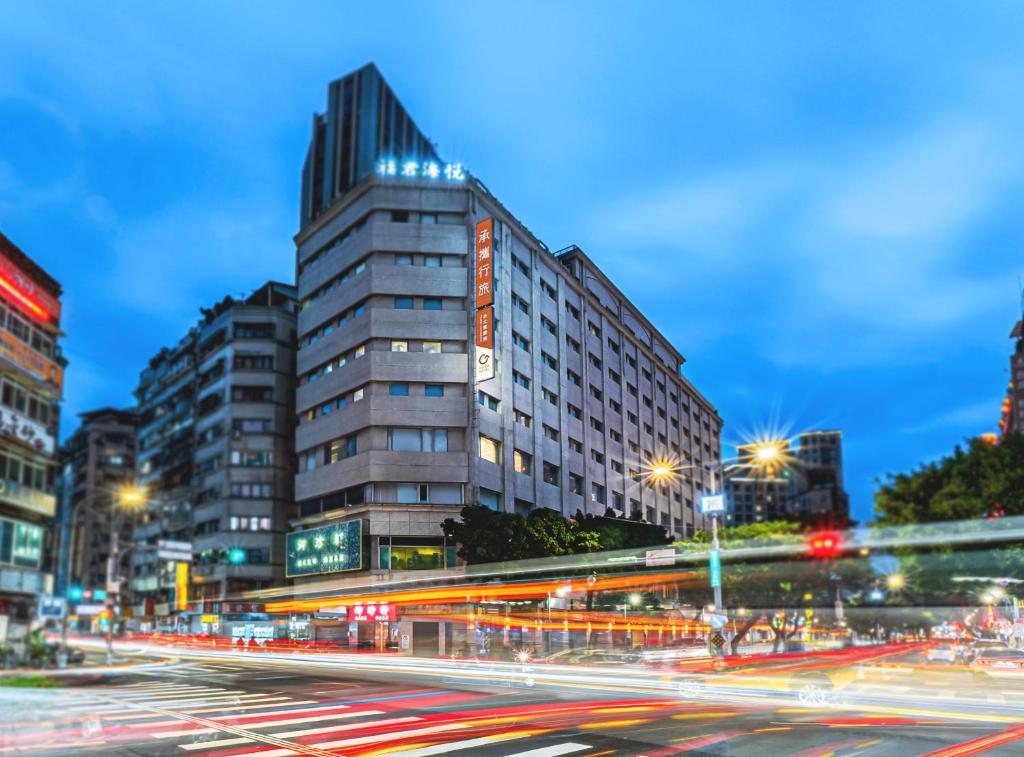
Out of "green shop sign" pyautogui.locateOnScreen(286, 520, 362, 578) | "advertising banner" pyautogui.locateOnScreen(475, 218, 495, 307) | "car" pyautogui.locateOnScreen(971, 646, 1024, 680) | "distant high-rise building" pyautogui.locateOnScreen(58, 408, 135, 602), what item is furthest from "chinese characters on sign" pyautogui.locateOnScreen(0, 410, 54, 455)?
"distant high-rise building" pyautogui.locateOnScreen(58, 408, 135, 602)

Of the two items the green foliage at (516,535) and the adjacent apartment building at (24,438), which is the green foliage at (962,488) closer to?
the green foliage at (516,535)

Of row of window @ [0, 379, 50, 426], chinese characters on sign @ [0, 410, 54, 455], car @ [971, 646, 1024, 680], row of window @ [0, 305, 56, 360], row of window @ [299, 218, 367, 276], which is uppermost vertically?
row of window @ [299, 218, 367, 276]

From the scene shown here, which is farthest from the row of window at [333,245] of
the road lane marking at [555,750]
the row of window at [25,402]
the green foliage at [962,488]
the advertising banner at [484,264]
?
the road lane marking at [555,750]

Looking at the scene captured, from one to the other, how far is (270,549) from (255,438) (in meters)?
10.8

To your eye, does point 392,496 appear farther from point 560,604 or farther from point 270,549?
point 270,549

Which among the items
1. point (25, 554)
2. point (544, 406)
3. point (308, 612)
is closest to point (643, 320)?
point (544, 406)

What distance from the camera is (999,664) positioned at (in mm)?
25094

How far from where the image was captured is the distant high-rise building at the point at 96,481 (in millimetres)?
131250

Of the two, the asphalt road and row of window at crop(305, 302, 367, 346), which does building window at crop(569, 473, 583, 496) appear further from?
the asphalt road

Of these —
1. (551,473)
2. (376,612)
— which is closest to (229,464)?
(376,612)

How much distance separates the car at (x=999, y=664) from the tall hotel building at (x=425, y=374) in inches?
1242

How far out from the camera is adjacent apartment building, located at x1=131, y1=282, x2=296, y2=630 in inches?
3135

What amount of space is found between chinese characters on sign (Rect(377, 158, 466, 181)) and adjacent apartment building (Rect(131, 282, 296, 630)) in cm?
2496

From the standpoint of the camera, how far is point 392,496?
6119 cm
